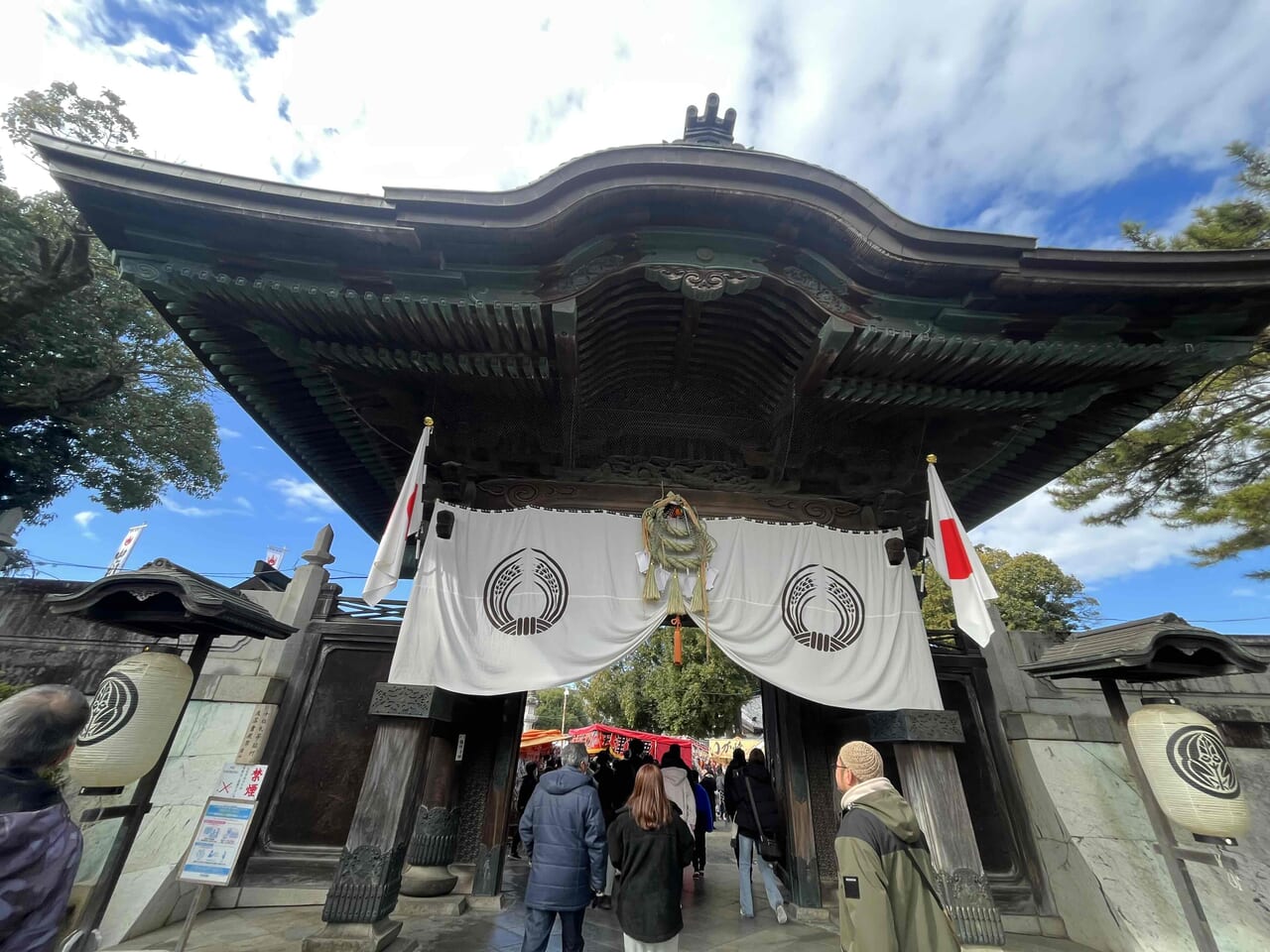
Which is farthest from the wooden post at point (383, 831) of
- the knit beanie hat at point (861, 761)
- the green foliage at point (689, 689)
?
the green foliage at point (689, 689)

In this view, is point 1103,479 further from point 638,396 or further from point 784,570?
point 638,396

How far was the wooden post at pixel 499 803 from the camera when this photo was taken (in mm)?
6004

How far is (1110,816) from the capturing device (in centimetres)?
573

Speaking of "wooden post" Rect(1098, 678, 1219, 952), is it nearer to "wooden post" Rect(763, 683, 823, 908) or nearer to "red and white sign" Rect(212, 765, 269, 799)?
"wooden post" Rect(763, 683, 823, 908)

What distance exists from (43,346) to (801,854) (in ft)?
53.9

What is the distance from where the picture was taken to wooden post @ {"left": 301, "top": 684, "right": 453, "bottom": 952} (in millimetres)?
4020

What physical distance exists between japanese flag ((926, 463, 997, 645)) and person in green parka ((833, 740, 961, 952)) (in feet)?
8.33

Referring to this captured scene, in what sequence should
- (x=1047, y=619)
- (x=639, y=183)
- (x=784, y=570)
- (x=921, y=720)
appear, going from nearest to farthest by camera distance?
(x=639, y=183), (x=921, y=720), (x=784, y=570), (x=1047, y=619)

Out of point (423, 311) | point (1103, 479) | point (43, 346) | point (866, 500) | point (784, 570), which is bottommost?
point (784, 570)

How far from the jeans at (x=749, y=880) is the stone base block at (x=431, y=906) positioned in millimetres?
2981

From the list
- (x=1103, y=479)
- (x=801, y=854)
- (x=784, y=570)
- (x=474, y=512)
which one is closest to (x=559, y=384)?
(x=474, y=512)

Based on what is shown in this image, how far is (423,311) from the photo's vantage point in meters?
4.29

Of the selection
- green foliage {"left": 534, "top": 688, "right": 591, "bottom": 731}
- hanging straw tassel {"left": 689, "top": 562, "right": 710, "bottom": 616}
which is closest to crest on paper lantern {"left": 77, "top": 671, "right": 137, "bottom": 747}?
hanging straw tassel {"left": 689, "top": 562, "right": 710, "bottom": 616}

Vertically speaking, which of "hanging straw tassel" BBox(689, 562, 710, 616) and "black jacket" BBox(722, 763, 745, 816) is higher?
"hanging straw tassel" BBox(689, 562, 710, 616)
